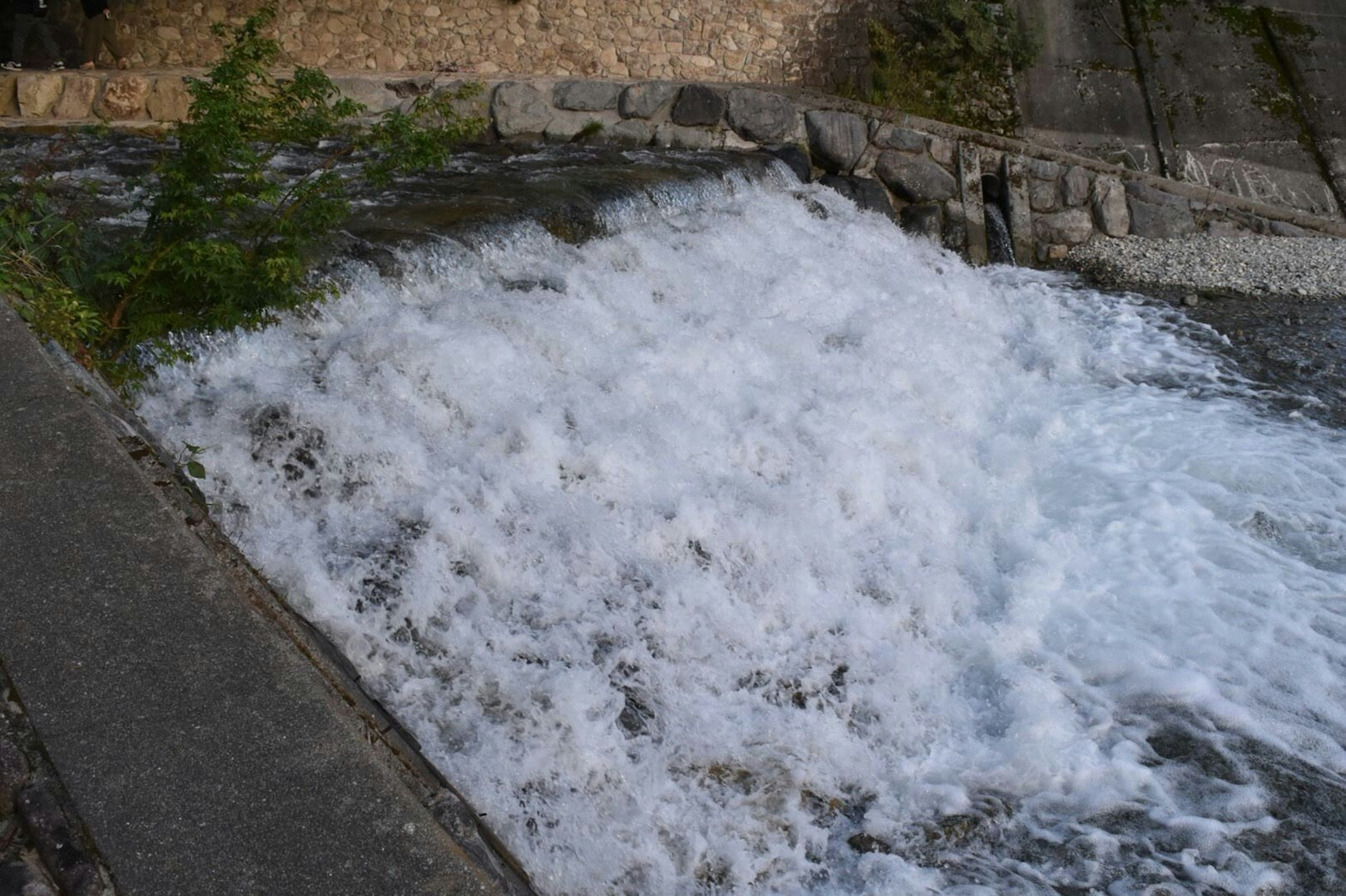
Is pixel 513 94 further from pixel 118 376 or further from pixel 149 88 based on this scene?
pixel 118 376

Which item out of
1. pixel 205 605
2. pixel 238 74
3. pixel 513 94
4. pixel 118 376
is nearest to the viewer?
pixel 205 605

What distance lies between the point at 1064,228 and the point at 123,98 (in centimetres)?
651

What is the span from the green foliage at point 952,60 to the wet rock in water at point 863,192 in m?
0.98

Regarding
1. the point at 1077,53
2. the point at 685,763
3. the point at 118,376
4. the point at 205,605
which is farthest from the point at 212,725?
the point at 1077,53

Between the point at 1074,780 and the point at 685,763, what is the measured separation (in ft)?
3.48

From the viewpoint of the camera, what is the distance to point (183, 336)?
3.64 metres

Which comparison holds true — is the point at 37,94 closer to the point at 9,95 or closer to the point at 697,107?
the point at 9,95

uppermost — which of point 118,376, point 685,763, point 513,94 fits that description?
point 513,94

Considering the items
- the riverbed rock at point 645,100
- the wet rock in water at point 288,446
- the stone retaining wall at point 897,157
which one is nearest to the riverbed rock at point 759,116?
the stone retaining wall at point 897,157

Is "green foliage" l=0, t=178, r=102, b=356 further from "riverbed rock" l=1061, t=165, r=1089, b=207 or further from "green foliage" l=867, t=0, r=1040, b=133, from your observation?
"riverbed rock" l=1061, t=165, r=1089, b=207

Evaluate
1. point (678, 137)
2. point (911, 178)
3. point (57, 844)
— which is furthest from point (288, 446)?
point (911, 178)

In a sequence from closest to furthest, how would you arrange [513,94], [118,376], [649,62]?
1. [118,376]
2. [513,94]
3. [649,62]

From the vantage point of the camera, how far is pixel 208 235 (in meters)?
3.94

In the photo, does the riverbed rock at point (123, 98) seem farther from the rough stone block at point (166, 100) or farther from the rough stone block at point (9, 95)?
the rough stone block at point (9, 95)
